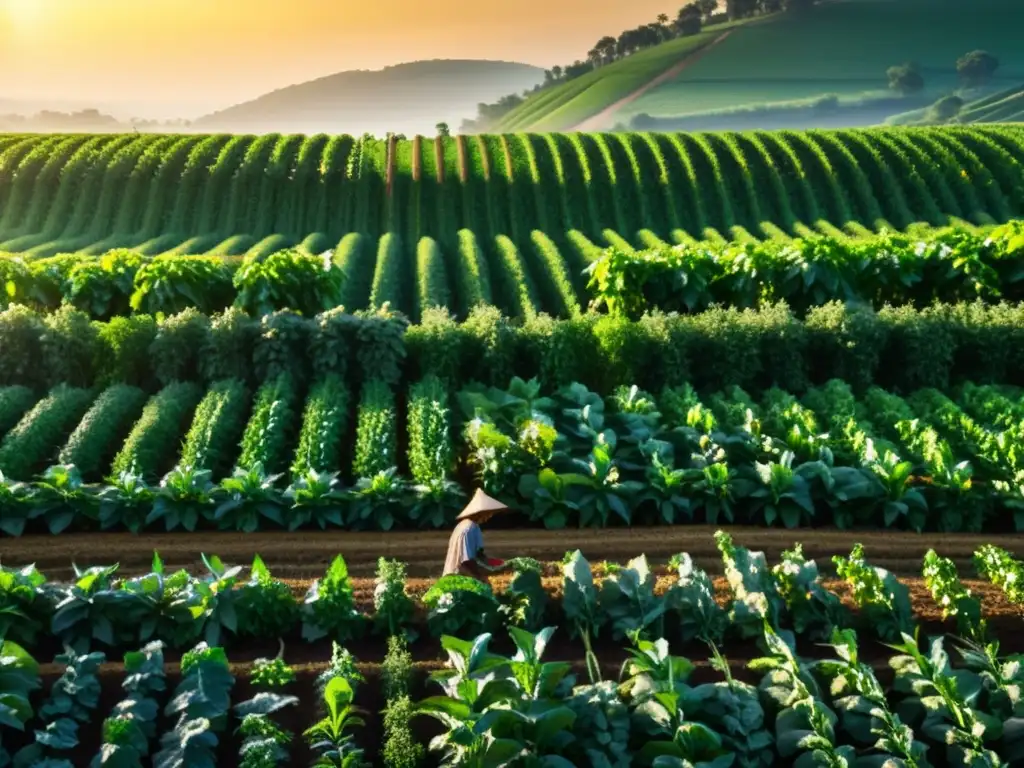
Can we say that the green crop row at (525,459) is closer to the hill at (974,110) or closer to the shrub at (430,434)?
the shrub at (430,434)

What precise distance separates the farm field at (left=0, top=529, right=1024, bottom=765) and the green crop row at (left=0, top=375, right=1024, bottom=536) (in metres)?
1.88

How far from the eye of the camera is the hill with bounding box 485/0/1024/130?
3853 inches

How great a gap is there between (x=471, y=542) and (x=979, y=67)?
117488 mm

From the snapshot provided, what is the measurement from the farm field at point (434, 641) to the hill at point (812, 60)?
85327 millimetres

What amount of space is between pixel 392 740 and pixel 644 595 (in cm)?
245

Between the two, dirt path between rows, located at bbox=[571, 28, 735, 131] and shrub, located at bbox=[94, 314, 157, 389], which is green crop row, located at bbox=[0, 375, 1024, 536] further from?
dirt path between rows, located at bbox=[571, 28, 735, 131]

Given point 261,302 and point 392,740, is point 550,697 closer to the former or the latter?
point 392,740

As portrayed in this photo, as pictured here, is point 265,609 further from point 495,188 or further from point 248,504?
point 495,188

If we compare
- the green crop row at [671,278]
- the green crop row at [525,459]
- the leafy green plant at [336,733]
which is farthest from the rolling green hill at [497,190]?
the leafy green plant at [336,733]

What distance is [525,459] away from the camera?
11008mm

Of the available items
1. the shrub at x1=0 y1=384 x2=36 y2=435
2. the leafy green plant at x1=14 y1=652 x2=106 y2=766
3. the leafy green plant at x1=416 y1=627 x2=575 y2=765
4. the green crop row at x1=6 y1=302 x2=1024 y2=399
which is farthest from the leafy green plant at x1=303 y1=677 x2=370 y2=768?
the shrub at x1=0 y1=384 x2=36 y2=435

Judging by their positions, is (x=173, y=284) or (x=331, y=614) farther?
(x=173, y=284)

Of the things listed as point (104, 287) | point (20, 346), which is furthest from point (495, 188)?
point (20, 346)

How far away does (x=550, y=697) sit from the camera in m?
6.60
